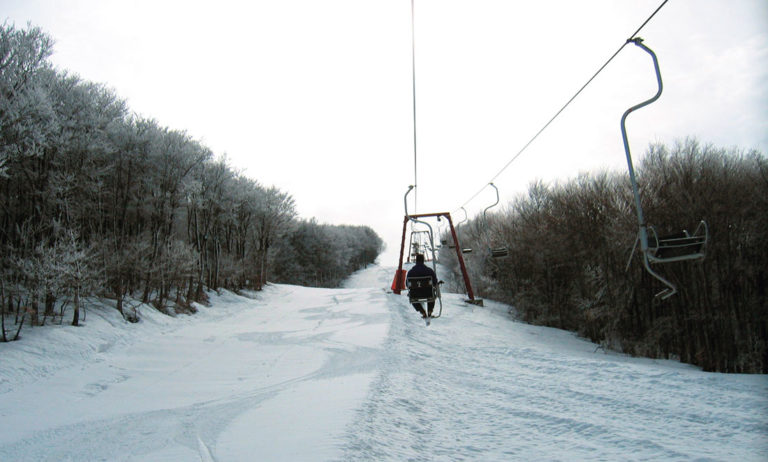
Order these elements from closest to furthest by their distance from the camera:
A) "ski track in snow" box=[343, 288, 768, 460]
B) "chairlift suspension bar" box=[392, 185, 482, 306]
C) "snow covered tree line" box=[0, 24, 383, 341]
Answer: "ski track in snow" box=[343, 288, 768, 460] < "snow covered tree line" box=[0, 24, 383, 341] < "chairlift suspension bar" box=[392, 185, 482, 306]

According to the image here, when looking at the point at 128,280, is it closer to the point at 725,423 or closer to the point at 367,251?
the point at 725,423

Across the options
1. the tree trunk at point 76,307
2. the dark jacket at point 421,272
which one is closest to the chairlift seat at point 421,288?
the dark jacket at point 421,272

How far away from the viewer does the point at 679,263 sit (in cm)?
1688

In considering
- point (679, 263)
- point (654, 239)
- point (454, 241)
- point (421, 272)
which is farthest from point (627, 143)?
point (679, 263)

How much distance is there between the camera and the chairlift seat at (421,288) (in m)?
9.40

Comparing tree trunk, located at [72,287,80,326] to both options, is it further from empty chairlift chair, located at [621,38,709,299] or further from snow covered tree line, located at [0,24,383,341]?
empty chairlift chair, located at [621,38,709,299]

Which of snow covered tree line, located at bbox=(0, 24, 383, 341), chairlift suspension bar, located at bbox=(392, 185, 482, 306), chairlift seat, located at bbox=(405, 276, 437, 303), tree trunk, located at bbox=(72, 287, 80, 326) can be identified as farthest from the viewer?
chairlift suspension bar, located at bbox=(392, 185, 482, 306)

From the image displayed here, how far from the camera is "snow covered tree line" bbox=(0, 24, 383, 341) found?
1123cm

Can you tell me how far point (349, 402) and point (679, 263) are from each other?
675 inches

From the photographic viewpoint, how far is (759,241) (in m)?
14.8

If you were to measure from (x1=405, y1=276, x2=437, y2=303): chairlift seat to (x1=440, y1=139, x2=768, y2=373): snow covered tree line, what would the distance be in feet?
17.3

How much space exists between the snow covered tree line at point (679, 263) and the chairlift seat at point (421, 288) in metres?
5.28

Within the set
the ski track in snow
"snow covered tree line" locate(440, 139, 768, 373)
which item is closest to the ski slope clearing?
the ski track in snow

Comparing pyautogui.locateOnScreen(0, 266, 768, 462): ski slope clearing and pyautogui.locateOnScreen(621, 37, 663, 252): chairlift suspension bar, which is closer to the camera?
pyautogui.locateOnScreen(621, 37, 663, 252): chairlift suspension bar
